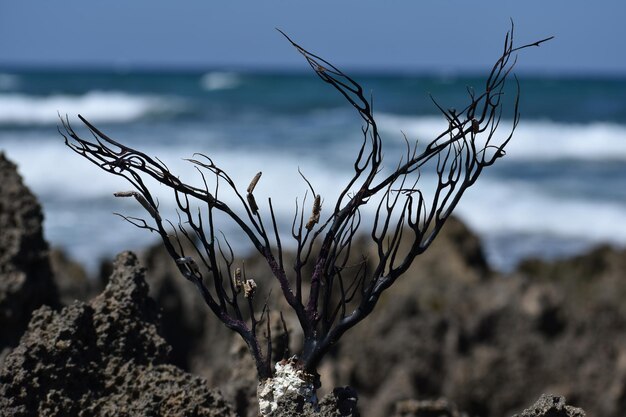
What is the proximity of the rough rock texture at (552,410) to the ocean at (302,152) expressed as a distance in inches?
55.9

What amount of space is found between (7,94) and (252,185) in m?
39.1

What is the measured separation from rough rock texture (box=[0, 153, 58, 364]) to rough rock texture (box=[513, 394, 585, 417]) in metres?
1.47

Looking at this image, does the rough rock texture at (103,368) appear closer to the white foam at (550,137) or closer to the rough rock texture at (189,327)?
the rough rock texture at (189,327)

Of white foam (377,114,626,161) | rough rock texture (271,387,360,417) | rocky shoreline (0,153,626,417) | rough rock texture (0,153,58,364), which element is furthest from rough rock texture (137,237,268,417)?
white foam (377,114,626,161)

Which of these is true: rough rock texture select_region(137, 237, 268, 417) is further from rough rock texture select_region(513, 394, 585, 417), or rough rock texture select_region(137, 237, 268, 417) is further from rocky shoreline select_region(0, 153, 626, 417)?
rough rock texture select_region(513, 394, 585, 417)

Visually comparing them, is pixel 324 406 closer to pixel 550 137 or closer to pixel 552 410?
pixel 552 410

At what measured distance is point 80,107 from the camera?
113 ft

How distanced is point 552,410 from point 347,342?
2570 millimetres

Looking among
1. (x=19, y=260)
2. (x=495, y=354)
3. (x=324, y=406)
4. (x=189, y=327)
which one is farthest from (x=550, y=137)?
(x=324, y=406)

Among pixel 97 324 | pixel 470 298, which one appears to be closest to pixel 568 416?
pixel 97 324

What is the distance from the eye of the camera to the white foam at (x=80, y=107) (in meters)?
30.0

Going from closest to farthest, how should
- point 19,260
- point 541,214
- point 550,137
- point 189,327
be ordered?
point 19,260, point 189,327, point 541,214, point 550,137

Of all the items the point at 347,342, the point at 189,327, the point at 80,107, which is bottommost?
the point at 347,342

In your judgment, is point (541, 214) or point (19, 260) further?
point (541, 214)
